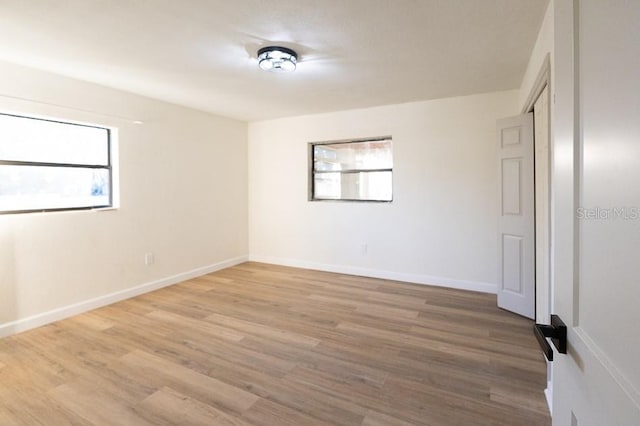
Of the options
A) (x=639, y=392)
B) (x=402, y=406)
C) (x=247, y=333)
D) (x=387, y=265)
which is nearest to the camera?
(x=639, y=392)

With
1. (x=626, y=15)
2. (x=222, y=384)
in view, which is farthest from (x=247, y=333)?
(x=626, y=15)

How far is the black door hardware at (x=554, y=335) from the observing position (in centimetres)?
76

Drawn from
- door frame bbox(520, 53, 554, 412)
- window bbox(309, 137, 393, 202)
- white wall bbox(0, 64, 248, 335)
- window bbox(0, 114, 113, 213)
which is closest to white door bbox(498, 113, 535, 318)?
door frame bbox(520, 53, 554, 412)

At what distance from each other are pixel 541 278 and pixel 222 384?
8.01 ft

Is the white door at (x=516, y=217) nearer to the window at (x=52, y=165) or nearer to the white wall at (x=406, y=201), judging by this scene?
the white wall at (x=406, y=201)

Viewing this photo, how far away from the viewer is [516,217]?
3.18m

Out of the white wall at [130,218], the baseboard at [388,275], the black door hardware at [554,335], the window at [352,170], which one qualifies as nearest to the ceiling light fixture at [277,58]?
the white wall at [130,218]

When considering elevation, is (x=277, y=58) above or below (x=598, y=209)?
above

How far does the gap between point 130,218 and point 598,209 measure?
426cm

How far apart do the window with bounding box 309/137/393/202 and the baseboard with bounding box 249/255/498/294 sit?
1055 mm

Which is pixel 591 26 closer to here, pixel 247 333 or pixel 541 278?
pixel 541 278

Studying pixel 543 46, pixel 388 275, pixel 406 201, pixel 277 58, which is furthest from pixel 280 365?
pixel 543 46

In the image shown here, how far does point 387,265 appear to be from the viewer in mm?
4500

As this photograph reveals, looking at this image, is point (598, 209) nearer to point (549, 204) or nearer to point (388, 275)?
point (549, 204)
